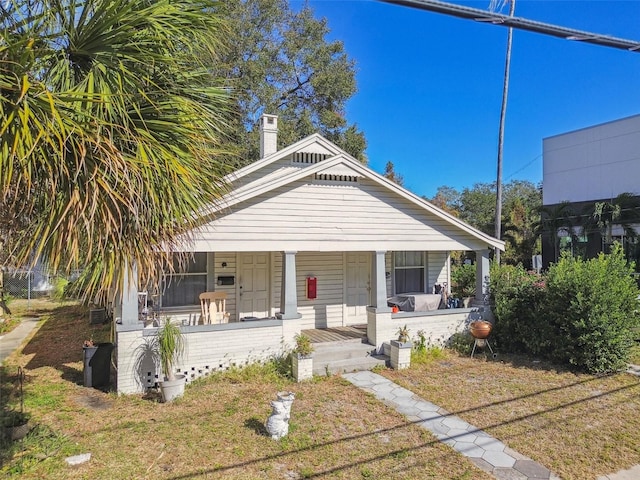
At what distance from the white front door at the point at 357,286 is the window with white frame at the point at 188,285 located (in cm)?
405

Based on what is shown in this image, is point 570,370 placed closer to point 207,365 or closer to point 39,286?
point 207,365

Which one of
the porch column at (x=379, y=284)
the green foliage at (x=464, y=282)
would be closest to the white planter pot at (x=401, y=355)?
the porch column at (x=379, y=284)

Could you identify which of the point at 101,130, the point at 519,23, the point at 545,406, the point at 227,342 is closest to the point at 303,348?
the point at 227,342

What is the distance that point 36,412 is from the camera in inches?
250

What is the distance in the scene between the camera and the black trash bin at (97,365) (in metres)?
7.55

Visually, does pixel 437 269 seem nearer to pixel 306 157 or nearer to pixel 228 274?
pixel 306 157

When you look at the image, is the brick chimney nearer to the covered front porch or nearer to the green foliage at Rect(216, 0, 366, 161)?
the covered front porch

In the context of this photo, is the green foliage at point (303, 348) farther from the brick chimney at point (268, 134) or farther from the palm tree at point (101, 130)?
the brick chimney at point (268, 134)

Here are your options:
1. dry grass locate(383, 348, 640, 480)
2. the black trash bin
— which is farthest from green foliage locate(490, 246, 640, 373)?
the black trash bin

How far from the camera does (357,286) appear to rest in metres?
11.8

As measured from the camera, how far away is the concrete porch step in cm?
859

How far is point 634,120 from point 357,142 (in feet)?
50.4

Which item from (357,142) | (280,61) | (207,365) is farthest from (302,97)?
(207,365)

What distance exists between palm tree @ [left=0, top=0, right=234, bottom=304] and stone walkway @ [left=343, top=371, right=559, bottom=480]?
15.0 ft
